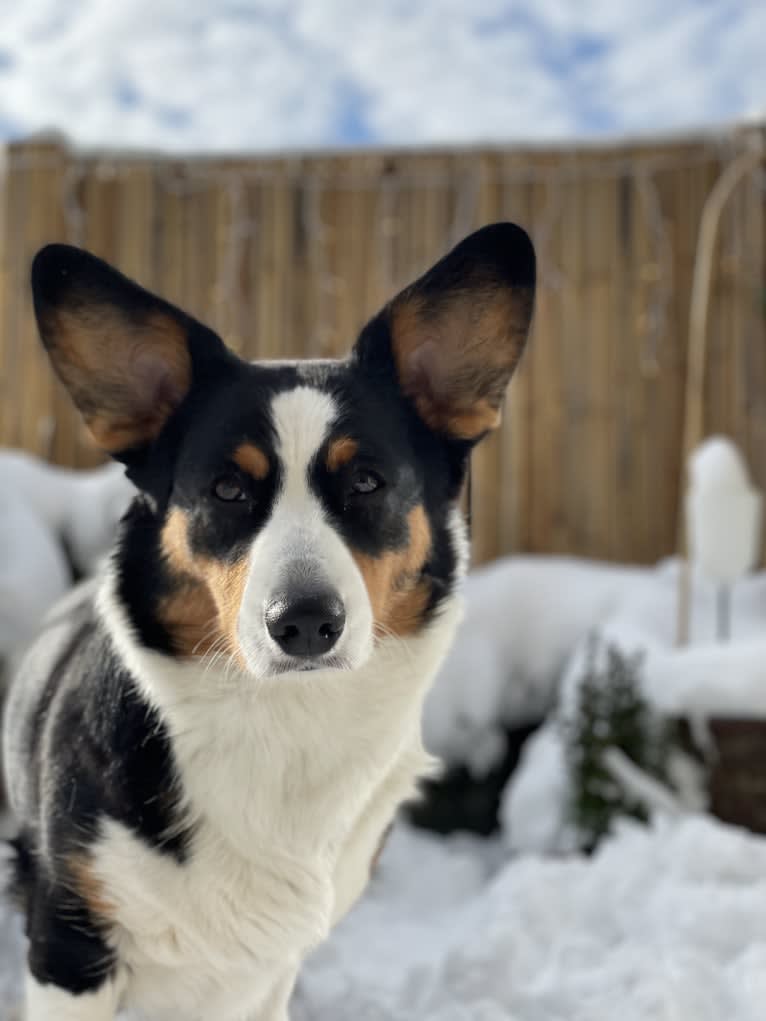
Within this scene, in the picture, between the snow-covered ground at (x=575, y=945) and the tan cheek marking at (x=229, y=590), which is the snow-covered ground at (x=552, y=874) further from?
the tan cheek marking at (x=229, y=590)

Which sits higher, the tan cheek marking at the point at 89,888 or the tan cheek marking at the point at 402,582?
the tan cheek marking at the point at 402,582

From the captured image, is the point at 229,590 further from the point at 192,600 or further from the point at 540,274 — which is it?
the point at 540,274

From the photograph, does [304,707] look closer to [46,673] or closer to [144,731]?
[144,731]

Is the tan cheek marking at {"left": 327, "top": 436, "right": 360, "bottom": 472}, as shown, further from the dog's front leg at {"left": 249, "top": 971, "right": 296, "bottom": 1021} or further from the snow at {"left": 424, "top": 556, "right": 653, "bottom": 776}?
the snow at {"left": 424, "top": 556, "right": 653, "bottom": 776}

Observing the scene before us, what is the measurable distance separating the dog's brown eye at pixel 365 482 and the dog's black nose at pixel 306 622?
21 cm

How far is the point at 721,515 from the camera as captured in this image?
387 cm

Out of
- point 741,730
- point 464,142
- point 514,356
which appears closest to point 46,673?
point 514,356

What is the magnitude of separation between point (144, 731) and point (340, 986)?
1207 mm

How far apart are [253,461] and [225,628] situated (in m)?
0.24

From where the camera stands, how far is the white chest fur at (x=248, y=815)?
1453 millimetres

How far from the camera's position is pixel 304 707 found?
148 cm

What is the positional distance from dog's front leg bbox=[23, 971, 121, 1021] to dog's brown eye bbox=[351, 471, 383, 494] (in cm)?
85

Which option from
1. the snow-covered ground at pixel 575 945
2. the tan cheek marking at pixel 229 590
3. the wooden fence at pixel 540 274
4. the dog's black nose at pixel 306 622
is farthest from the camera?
the wooden fence at pixel 540 274

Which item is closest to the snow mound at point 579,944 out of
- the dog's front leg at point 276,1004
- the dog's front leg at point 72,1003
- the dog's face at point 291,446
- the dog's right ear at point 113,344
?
the dog's front leg at point 276,1004
